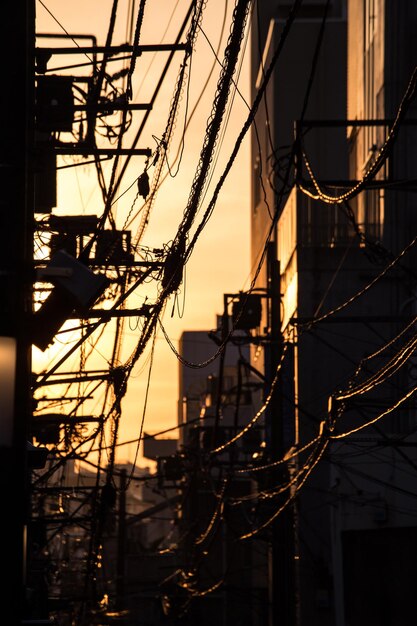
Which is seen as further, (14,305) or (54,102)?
(54,102)

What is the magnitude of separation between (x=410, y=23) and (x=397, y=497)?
12.0 meters

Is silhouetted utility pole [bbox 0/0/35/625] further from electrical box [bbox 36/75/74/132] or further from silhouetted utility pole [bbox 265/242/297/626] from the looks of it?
silhouetted utility pole [bbox 265/242/297/626]

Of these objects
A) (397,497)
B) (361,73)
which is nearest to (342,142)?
(361,73)

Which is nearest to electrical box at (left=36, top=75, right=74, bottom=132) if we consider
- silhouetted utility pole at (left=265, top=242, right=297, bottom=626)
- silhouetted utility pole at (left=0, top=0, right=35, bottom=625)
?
silhouetted utility pole at (left=0, top=0, right=35, bottom=625)

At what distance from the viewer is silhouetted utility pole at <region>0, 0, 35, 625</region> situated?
911 centimetres

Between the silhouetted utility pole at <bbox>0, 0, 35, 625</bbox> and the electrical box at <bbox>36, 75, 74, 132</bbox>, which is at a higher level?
the electrical box at <bbox>36, 75, 74, 132</bbox>

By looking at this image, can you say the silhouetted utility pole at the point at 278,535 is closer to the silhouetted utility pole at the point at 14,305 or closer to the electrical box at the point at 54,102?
the electrical box at the point at 54,102

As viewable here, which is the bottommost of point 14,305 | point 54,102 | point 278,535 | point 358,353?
point 278,535

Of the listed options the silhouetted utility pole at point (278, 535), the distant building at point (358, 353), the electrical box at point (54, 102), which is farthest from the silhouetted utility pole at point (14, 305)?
the silhouetted utility pole at point (278, 535)

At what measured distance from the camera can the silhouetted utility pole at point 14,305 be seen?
29.9ft

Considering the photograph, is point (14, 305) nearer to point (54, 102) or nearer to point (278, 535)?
point (54, 102)

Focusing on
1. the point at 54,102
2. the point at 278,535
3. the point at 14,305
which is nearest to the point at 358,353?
the point at 278,535

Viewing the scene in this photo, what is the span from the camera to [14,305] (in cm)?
956

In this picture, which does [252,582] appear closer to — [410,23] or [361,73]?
[361,73]
